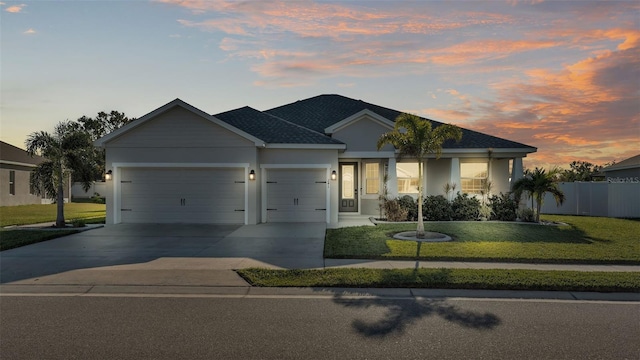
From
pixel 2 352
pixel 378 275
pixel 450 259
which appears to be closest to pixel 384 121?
pixel 450 259

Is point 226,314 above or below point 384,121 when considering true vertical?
below

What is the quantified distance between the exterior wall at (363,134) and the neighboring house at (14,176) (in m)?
22.7

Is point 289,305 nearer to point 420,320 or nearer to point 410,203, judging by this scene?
point 420,320

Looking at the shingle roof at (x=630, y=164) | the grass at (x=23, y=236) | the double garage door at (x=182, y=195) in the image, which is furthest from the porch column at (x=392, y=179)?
the shingle roof at (x=630, y=164)

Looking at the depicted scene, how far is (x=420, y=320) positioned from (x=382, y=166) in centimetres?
1419

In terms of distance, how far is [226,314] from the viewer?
6211mm

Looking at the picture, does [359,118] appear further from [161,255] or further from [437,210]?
[161,255]

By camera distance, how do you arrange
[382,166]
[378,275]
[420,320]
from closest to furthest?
1. [420,320]
2. [378,275]
3. [382,166]

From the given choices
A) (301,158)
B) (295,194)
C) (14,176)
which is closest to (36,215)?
(14,176)

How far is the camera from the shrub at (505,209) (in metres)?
18.2

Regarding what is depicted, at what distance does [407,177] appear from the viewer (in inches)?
786

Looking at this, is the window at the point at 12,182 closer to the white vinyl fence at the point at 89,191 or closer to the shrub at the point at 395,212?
the white vinyl fence at the point at 89,191

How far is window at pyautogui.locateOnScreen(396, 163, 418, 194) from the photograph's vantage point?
1991 centimetres

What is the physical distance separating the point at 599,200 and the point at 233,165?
19.5 meters
